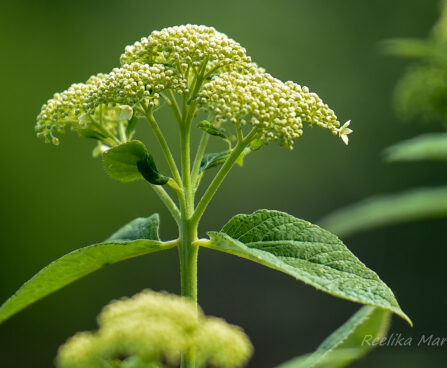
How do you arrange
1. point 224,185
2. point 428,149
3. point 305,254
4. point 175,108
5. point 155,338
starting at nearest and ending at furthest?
point 155,338 < point 305,254 < point 175,108 < point 428,149 < point 224,185

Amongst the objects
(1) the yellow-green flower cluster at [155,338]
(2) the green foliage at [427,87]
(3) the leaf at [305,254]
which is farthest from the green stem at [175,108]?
(2) the green foliage at [427,87]

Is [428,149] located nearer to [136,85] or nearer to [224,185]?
[136,85]

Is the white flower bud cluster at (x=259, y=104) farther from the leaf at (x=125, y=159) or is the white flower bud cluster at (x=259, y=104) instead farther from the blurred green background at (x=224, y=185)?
the blurred green background at (x=224, y=185)

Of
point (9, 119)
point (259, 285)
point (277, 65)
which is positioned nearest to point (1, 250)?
point (9, 119)

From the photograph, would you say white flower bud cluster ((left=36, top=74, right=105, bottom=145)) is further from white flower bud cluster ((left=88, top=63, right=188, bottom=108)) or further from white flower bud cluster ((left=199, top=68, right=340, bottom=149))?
white flower bud cluster ((left=199, top=68, right=340, bottom=149))

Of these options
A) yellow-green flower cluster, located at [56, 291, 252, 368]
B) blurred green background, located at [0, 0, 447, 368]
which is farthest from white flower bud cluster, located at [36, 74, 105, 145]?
blurred green background, located at [0, 0, 447, 368]

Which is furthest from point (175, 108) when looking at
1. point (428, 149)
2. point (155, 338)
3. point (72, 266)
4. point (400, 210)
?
point (400, 210)
